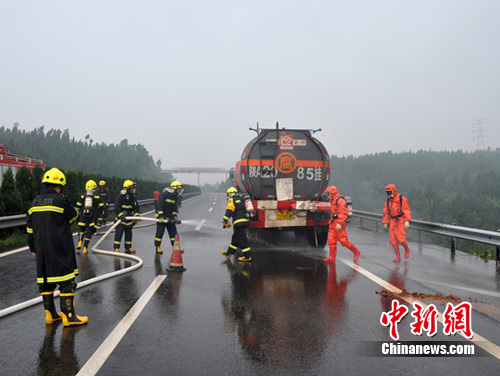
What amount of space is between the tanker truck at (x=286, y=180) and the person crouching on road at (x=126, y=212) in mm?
2871

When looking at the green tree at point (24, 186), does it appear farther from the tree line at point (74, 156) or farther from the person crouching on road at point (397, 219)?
the tree line at point (74, 156)

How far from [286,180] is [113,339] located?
681 cm

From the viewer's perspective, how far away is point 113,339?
3.88 m

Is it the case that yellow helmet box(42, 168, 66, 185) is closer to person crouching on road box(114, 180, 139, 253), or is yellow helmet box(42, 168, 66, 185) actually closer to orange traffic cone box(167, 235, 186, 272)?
orange traffic cone box(167, 235, 186, 272)

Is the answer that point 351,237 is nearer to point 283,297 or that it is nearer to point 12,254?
point 283,297

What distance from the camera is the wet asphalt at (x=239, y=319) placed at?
3.36 meters

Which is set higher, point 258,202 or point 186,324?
point 258,202

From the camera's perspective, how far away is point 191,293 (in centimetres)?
569

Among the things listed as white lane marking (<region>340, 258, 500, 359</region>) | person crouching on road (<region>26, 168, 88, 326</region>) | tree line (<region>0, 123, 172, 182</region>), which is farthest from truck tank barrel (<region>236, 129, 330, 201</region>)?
tree line (<region>0, 123, 172, 182</region>)

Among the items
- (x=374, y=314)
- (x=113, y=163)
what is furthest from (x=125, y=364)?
(x=113, y=163)

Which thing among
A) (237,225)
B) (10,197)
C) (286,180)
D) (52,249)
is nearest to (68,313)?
(52,249)

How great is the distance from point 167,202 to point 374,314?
230 inches

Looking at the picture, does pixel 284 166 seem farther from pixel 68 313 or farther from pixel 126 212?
pixel 68 313

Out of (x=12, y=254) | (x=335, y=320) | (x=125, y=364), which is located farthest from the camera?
(x=12, y=254)
